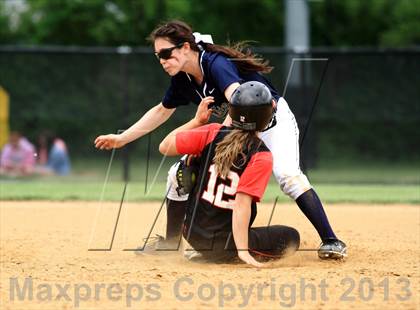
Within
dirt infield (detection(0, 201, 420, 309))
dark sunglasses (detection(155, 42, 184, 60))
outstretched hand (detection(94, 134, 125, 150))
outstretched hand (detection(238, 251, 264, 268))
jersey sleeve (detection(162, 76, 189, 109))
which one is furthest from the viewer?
jersey sleeve (detection(162, 76, 189, 109))

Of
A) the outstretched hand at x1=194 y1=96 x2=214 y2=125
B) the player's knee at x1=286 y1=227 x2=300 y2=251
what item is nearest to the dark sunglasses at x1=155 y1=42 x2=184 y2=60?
the outstretched hand at x1=194 y1=96 x2=214 y2=125

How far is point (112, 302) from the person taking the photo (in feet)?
14.8

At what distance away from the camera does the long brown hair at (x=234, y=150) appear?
5.73 meters

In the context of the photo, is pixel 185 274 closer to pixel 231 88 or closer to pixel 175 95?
pixel 231 88

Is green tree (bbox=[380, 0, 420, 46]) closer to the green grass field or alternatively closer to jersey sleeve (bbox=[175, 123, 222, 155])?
the green grass field

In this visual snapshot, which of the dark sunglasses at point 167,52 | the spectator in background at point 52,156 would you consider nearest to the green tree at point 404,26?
the spectator in background at point 52,156

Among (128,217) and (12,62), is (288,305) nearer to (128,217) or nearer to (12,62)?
(128,217)

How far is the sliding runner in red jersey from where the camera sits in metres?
5.66

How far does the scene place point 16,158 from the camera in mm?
15070

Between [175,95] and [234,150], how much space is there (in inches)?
40.7

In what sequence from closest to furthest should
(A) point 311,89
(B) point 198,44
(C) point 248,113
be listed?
1. (C) point 248,113
2. (B) point 198,44
3. (A) point 311,89

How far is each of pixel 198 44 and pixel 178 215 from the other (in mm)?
1353

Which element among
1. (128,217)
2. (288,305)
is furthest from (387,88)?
(288,305)

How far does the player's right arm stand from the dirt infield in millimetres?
869
